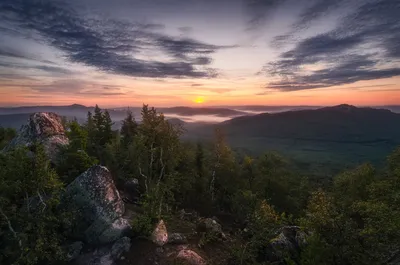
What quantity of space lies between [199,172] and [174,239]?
24537 mm

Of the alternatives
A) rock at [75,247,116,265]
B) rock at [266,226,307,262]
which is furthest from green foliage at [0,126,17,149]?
rock at [266,226,307,262]

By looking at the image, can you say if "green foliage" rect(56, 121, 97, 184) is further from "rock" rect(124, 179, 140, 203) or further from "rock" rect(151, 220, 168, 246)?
"rock" rect(151, 220, 168, 246)

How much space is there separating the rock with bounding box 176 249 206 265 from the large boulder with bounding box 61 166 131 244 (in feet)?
21.0

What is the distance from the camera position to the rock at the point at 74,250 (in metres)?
25.1

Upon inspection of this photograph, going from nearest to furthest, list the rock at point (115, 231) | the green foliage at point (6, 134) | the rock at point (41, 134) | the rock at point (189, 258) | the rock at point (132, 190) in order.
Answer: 1. the rock at point (189, 258)
2. the rock at point (115, 231)
3. the rock at point (41, 134)
4. the rock at point (132, 190)
5. the green foliage at point (6, 134)

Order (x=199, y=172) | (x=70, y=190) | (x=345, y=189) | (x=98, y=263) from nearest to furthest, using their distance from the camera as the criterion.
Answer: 1. (x=98, y=263)
2. (x=70, y=190)
3. (x=345, y=189)
4. (x=199, y=172)

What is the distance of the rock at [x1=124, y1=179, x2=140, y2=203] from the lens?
38.9 m

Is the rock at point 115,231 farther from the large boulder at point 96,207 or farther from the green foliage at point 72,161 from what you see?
the green foliage at point 72,161

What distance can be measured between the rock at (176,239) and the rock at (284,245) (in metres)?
9.28

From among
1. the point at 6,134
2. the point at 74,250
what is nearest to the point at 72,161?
the point at 74,250

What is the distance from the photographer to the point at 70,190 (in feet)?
94.7

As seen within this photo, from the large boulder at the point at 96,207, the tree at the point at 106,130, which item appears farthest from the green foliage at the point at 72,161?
the tree at the point at 106,130

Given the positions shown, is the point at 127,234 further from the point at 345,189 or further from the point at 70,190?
the point at 345,189

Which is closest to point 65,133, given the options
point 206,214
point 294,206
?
point 206,214
